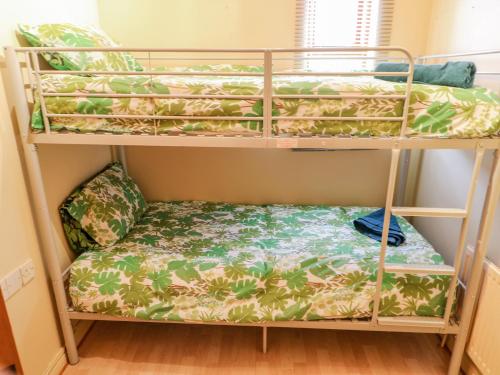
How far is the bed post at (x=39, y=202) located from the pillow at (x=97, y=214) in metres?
0.21

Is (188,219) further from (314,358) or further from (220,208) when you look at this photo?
(314,358)

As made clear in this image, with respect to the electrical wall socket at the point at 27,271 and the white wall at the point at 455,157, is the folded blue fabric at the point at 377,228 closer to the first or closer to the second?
the white wall at the point at 455,157

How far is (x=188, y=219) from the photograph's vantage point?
Result: 2.56 metres

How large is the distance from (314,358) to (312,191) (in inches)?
52.3

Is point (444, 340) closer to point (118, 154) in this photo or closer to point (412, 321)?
point (412, 321)

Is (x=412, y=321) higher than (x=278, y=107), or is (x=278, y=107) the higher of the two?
(x=278, y=107)

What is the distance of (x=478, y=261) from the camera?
65.7 inches

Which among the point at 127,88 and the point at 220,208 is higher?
the point at 127,88

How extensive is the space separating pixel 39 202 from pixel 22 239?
20 cm

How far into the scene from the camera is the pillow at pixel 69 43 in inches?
64.9

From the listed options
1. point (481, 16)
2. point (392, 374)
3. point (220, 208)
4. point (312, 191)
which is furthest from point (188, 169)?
point (481, 16)

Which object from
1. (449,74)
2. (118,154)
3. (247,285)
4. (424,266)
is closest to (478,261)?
(424,266)

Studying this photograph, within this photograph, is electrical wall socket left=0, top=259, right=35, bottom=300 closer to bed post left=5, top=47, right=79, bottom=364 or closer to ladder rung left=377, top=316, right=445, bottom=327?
bed post left=5, top=47, right=79, bottom=364

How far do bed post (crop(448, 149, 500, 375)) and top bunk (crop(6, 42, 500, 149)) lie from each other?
0.18 m
